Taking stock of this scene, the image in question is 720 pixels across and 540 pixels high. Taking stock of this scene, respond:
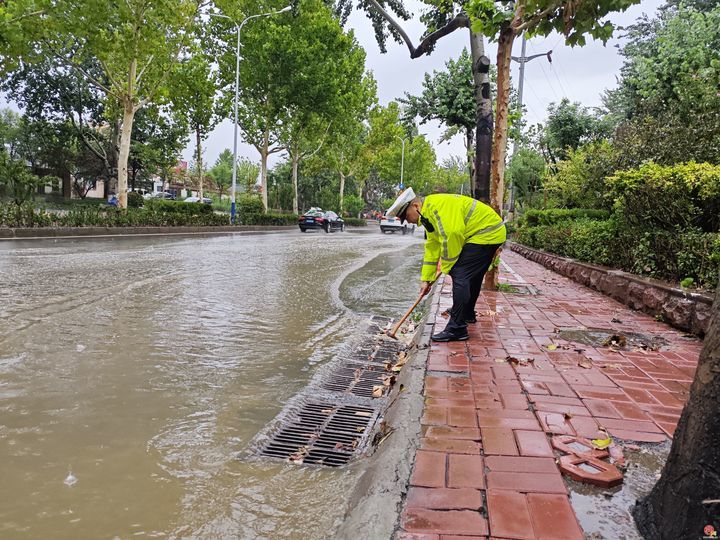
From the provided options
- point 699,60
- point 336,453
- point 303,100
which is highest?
point 303,100

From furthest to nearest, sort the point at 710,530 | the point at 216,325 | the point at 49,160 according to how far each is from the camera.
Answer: the point at 49,160, the point at 216,325, the point at 710,530

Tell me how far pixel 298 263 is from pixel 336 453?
9.42 metres

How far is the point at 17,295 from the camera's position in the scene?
260 inches

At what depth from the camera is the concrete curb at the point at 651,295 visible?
5.02m

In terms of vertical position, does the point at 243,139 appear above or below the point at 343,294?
above

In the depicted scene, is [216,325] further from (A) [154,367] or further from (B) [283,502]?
(B) [283,502]

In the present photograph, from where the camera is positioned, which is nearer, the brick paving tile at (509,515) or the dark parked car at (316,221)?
the brick paving tile at (509,515)

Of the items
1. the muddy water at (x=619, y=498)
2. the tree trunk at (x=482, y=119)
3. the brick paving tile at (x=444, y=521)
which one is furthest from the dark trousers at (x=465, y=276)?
the tree trunk at (x=482, y=119)

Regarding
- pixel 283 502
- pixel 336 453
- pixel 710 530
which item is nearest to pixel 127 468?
pixel 283 502

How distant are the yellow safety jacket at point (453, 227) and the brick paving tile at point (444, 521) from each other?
280 centimetres

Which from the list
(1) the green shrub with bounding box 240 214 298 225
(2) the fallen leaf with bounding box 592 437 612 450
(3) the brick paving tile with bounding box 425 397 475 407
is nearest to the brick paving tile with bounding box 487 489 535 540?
(2) the fallen leaf with bounding box 592 437 612 450

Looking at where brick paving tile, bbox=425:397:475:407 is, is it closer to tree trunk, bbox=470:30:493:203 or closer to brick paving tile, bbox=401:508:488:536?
brick paving tile, bbox=401:508:488:536

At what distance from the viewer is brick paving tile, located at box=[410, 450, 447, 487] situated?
2.16 meters

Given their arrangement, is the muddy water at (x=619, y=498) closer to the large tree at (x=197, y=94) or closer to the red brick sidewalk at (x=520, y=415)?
the red brick sidewalk at (x=520, y=415)
